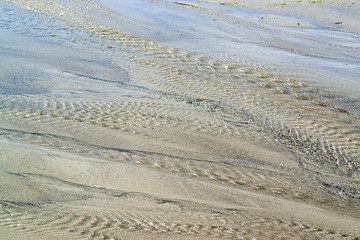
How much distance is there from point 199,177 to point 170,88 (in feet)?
11.4

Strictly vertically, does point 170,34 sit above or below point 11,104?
above

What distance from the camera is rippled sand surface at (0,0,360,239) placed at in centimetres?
352

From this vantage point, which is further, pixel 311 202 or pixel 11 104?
pixel 11 104

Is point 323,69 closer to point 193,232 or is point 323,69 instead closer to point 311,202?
point 311,202

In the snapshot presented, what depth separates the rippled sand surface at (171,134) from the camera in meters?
3.52

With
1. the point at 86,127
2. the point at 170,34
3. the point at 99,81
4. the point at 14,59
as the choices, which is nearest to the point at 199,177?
the point at 86,127

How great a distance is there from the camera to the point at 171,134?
5.52 metres

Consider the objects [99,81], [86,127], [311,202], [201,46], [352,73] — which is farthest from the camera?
[201,46]

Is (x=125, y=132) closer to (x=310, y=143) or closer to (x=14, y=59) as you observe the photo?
(x=310, y=143)

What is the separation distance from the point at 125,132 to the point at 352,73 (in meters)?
6.52

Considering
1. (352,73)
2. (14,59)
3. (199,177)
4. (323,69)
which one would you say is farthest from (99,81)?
(352,73)

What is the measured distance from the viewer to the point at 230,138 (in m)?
5.62

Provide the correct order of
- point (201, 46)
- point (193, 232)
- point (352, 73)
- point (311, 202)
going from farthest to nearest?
point (201, 46)
point (352, 73)
point (311, 202)
point (193, 232)

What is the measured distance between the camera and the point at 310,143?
5.89 meters
